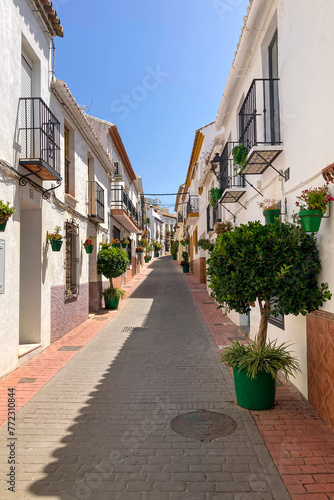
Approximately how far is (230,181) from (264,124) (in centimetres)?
404

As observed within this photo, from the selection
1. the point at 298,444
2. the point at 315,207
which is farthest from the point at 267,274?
the point at 298,444

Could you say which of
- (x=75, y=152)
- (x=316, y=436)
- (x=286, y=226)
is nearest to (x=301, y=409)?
(x=316, y=436)

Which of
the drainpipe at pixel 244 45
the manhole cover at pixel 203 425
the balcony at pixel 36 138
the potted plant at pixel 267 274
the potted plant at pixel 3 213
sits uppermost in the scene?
the drainpipe at pixel 244 45

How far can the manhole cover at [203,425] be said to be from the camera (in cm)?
411

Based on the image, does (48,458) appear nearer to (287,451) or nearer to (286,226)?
(287,451)

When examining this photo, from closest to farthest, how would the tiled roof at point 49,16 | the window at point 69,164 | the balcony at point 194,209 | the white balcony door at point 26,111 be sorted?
the white balcony door at point 26,111 < the tiled roof at point 49,16 < the window at point 69,164 < the balcony at point 194,209

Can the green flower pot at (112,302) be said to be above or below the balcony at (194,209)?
below

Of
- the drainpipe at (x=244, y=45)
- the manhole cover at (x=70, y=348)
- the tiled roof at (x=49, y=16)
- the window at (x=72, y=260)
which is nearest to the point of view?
the drainpipe at (x=244, y=45)

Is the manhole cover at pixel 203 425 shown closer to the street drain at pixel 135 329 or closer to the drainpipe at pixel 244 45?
the street drain at pixel 135 329

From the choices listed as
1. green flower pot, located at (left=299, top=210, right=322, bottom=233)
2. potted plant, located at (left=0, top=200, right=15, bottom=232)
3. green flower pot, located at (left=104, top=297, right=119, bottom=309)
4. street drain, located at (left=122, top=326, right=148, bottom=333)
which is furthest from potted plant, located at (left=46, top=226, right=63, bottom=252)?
green flower pot, located at (left=104, top=297, right=119, bottom=309)

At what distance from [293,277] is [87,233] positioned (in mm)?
8587

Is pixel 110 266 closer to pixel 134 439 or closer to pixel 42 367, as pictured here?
pixel 42 367

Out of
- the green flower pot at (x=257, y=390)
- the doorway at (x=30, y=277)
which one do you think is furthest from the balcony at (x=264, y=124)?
the doorway at (x=30, y=277)

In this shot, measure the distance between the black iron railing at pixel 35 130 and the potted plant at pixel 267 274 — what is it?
4079 mm
